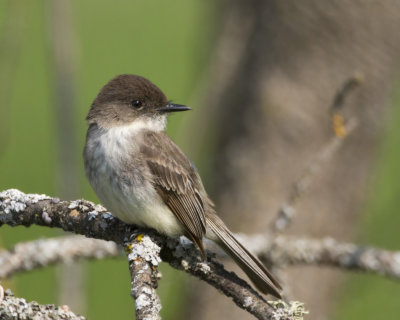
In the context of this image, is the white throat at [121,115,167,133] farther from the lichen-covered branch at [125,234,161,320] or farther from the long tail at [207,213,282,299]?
the lichen-covered branch at [125,234,161,320]

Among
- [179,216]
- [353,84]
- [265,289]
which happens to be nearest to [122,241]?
[179,216]

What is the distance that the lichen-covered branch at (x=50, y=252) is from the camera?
340cm

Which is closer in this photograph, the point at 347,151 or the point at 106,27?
the point at 347,151

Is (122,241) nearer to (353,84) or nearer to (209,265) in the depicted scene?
(209,265)

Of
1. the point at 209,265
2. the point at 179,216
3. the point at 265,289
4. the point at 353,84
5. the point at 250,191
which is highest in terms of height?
the point at 250,191

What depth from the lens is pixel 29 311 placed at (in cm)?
219

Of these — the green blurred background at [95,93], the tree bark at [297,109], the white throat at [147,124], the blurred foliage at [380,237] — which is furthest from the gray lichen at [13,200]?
the blurred foliage at [380,237]

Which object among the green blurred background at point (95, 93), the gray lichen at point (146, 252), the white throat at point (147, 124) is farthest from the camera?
the green blurred background at point (95, 93)

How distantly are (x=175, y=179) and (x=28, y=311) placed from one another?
5.06 feet

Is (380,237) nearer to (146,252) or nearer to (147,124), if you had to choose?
(147,124)

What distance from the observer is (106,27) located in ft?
23.4

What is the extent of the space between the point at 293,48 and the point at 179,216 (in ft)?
6.17

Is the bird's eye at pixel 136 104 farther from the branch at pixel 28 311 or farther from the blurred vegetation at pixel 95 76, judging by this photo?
the branch at pixel 28 311

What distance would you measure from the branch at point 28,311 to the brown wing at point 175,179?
1.23 metres
